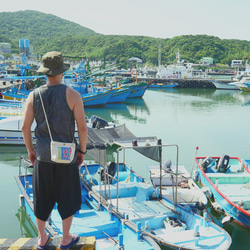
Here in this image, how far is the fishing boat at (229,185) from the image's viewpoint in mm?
6859

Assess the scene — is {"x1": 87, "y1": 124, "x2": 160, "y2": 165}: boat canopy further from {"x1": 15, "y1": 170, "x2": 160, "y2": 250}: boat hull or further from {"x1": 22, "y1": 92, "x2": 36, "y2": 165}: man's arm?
{"x1": 22, "y1": 92, "x2": 36, "y2": 165}: man's arm

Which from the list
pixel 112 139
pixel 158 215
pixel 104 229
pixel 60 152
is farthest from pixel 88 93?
pixel 60 152

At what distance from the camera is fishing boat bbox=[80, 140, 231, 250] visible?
5312mm

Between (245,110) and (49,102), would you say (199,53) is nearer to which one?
(245,110)

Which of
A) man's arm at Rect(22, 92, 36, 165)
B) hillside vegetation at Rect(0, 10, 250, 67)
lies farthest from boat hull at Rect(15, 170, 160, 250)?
hillside vegetation at Rect(0, 10, 250, 67)

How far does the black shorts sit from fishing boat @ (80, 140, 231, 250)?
264 centimetres

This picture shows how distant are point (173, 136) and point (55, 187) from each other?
1418cm

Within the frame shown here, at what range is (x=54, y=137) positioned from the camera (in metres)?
2.44

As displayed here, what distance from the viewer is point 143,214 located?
618cm

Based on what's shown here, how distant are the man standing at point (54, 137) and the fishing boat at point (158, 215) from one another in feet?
8.67

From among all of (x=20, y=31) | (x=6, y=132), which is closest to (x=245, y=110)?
(x=6, y=132)

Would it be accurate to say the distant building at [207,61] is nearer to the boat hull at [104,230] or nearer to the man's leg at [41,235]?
the boat hull at [104,230]

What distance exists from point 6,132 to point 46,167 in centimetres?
1133

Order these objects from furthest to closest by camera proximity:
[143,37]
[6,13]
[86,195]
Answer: [6,13] → [143,37] → [86,195]
